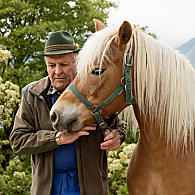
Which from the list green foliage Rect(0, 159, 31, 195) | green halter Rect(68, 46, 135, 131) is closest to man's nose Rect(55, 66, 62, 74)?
green halter Rect(68, 46, 135, 131)

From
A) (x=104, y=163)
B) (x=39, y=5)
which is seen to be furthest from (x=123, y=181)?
(x=39, y=5)

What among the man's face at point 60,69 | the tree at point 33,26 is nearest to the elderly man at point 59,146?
the man's face at point 60,69

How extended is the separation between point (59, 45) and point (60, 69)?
20 centimetres

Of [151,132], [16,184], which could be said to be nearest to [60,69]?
[151,132]

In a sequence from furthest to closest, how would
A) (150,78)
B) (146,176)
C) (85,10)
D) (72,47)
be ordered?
(85,10), (72,47), (146,176), (150,78)

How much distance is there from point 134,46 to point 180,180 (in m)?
0.98

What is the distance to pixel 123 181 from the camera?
566 centimetres

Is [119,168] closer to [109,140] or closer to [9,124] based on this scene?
[9,124]

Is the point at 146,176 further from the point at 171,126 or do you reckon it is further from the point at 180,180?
the point at 171,126

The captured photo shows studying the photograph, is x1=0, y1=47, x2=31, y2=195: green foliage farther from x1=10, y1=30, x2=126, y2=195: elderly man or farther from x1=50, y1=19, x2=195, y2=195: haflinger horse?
x1=50, y1=19, x2=195, y2=195: haflinger horse

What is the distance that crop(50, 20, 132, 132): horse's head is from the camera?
1890 millimetres

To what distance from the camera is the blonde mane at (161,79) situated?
1907 millimetres

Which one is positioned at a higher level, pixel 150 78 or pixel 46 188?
pixel 150 78

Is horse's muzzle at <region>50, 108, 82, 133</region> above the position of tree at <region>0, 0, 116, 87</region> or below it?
below
